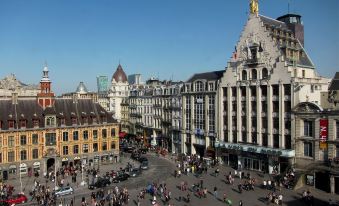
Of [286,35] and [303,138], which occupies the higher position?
[286,35]

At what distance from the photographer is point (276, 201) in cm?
4716

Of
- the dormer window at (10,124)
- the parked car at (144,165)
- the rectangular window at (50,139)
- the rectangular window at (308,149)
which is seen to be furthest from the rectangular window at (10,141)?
the rectangular window at (308,149)

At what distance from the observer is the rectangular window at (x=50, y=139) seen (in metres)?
71.4

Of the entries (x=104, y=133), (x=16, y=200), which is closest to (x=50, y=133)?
(x=104, y=133)

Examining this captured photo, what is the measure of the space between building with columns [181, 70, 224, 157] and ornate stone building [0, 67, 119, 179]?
1699 centimetres

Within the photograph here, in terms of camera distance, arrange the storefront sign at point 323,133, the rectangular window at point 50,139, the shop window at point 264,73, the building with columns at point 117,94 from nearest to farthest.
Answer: the storefront sign at point 323,133 < the shop window at point 264,73 < the rectangular window at point 50,139 < the building with columns at point 117,94

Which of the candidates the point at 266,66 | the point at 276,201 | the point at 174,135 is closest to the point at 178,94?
the point at 174,135

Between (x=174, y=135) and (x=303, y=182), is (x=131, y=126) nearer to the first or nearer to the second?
(x=174, y=135)

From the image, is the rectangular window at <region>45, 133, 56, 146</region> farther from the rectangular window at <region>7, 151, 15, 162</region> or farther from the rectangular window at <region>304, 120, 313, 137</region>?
the rectangular window at <region>304, 120, 313, 137</region>

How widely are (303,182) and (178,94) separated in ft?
137

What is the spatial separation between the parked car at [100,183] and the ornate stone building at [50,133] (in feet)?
54.0

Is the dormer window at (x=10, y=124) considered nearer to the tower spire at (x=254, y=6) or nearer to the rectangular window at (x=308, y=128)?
the tower spire at (x=254, y=6)

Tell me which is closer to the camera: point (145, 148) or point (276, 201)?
point (276, 201)

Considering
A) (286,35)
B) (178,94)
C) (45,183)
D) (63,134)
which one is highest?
(286,35)
